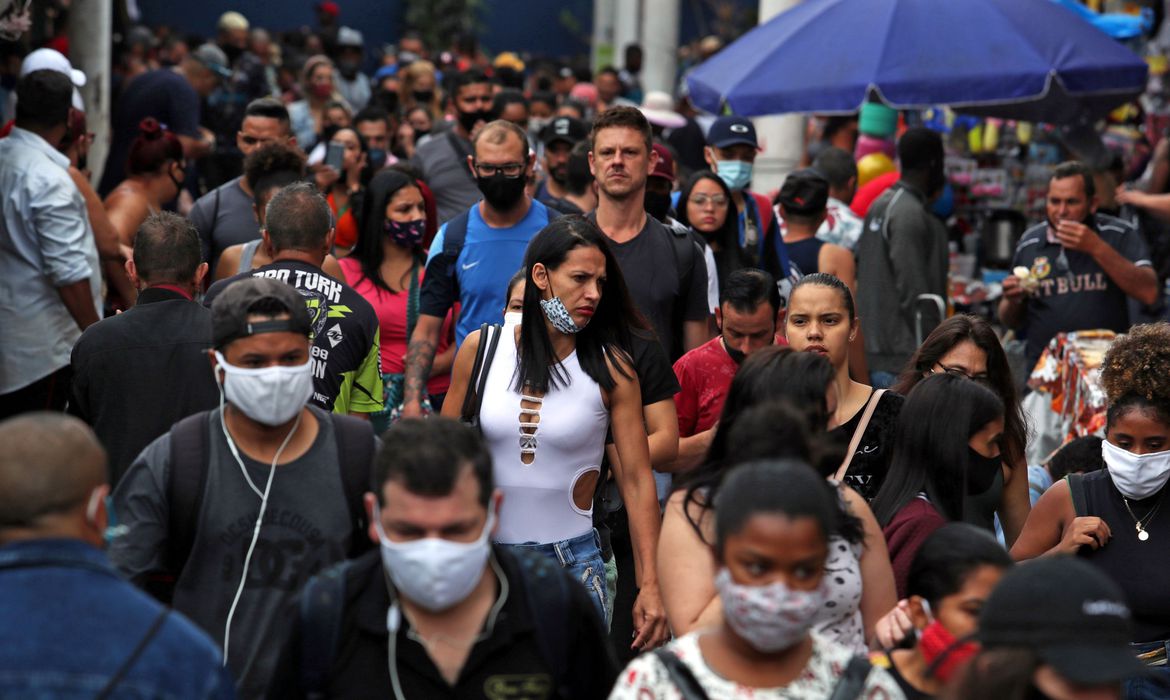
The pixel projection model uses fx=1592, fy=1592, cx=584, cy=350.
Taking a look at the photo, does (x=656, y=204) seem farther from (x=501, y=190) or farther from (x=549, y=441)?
(x=549, y=441)

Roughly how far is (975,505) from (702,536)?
1774mm

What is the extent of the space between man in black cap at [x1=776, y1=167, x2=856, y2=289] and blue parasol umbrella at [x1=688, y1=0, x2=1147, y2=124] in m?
1.12

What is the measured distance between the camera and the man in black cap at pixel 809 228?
9.14 meters

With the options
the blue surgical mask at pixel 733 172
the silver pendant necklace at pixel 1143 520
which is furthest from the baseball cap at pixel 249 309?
the blue surgical mask at pixel 733 172

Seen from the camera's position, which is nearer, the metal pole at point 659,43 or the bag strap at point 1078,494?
the bag strap at point 1078,494

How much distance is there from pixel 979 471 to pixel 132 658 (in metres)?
3.07

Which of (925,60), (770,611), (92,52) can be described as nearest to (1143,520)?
(770,611)

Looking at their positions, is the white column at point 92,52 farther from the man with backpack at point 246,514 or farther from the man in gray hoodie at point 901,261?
the man with backpack at point 246,514

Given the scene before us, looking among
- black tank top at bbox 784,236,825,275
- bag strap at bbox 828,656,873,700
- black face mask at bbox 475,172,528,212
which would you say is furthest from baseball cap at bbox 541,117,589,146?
bag strap at bbox 828,656,873,700

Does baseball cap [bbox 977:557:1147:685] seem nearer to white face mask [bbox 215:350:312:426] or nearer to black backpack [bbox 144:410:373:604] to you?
black backpack [bbox 144:410:373:604]

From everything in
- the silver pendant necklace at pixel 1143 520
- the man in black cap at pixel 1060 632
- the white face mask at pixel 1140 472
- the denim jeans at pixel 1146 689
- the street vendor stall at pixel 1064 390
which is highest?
the man in black cap at pixel 1060 632

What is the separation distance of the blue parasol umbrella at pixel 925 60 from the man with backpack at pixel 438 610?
279 inches

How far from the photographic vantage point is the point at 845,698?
3334mm

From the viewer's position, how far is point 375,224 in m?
7.93
